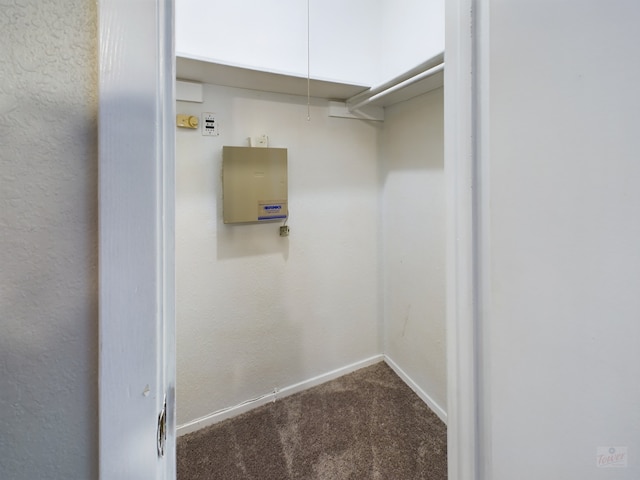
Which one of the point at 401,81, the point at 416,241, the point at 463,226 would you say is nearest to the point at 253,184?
the point at 401,81

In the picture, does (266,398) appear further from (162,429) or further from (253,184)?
(162,429)

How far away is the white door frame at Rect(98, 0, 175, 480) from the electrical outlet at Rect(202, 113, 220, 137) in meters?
1.31

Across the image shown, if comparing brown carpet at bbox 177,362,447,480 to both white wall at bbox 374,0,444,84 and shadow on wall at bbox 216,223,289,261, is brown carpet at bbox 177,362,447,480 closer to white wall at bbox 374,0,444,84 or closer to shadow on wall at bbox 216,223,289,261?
shadow on wall at bbox 216,223,289,261

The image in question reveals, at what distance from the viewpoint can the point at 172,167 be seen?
41cm

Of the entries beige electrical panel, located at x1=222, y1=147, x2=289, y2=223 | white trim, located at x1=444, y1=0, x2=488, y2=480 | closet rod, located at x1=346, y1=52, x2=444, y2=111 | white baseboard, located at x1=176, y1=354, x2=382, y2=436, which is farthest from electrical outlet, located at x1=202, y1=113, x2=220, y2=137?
white baseboard, located at x1=176, y1=354, x2=382, y2=436

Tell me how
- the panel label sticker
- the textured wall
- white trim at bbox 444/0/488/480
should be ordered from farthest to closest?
the panel label sticker < white trim at bbox 444/0/488/480 < the textured wall

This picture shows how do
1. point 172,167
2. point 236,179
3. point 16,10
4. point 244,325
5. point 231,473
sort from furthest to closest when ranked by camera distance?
point 244,325
point 236,179
point 231,473
point 172,167
point 16,10

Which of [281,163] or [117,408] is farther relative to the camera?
[281,163]

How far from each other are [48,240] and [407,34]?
2.03m

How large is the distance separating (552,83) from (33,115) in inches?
30.4

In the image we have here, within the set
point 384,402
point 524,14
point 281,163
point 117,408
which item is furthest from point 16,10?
point 384,402

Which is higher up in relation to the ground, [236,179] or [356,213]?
[236,179]

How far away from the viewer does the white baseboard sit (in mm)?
1643

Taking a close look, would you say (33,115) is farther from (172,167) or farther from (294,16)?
(294,16)
